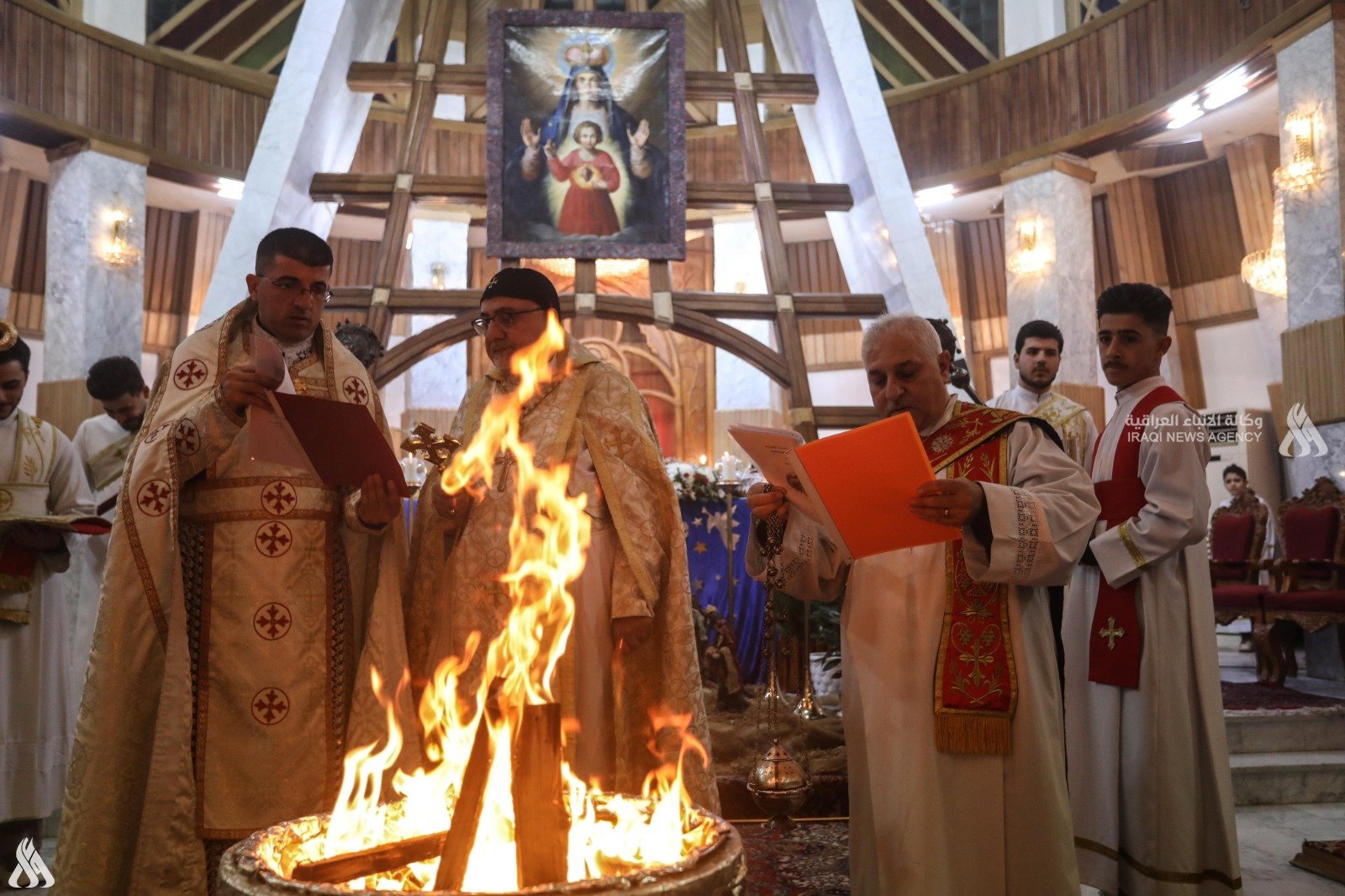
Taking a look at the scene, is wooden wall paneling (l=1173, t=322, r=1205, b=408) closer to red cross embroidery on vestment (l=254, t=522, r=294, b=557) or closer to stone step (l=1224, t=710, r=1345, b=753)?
stone step (l=1224, t=710, r=1345, b=753)

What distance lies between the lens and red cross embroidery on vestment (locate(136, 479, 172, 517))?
2.60 metres

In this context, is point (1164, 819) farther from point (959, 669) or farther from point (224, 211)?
point (224, 211)

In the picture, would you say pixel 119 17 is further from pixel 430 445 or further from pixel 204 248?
pixel 430 445

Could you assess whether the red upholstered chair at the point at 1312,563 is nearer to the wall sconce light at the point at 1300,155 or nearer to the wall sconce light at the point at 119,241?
the wall sconce light at the point at 1300,155

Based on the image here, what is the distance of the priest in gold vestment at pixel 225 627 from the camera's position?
8.30ft

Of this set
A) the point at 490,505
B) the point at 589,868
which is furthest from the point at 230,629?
the point at 589,868

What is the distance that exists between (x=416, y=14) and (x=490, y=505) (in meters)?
11.8

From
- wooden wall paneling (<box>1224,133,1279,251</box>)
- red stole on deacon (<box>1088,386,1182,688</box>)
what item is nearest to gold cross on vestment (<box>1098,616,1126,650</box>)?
red stole on deacon (<box>1088,386,1182,688</box>)

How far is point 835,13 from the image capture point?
793cm

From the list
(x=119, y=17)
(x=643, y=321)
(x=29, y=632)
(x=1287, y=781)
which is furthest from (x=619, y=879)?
(x=119, y=17)

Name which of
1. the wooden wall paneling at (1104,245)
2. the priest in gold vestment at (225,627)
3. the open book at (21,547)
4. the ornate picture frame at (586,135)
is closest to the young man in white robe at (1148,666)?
the priest in gold vestment at (225,627)

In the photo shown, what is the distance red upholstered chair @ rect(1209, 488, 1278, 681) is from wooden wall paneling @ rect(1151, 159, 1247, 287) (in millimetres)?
4225

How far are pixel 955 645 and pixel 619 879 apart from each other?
1.24m

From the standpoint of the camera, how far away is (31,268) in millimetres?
11906
